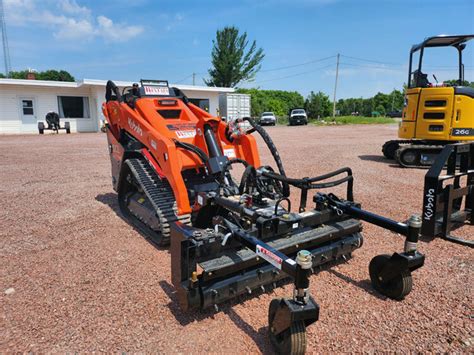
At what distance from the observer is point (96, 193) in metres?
6.84

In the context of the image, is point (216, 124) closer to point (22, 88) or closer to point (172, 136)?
point (172, 136)

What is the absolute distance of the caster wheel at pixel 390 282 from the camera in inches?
117

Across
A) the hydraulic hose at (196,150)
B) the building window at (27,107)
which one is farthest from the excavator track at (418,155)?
the building window at (27,107)

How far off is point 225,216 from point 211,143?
1011mm

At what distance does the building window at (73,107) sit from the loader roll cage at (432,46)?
2121cm

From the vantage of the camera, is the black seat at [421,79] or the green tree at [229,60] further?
the green tree at [229,60]

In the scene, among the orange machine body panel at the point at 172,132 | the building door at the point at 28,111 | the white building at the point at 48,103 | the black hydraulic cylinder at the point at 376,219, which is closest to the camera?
the black hydraulic cylinder at the point at 376,219

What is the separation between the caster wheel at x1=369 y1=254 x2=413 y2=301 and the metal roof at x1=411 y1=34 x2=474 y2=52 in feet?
25.9

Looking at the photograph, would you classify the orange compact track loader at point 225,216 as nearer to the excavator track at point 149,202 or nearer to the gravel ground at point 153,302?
the excavator track at point 149,202

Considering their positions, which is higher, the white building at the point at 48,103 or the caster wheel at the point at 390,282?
the white building at the point at 48,103

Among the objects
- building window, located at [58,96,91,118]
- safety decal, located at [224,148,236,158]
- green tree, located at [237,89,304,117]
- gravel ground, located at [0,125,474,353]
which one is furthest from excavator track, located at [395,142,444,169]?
green tree, located at [237,89,304,117]

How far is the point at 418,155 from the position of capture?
9797 mm

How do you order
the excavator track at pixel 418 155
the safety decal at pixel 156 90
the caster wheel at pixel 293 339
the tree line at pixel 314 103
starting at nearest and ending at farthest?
the caster wheel at pixel 293 339, the safety decal at pixel 156 90, the excavator track at pixel 418 155, the tree line at pixel 314 103

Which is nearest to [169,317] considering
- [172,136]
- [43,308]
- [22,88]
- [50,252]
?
[43,308]
